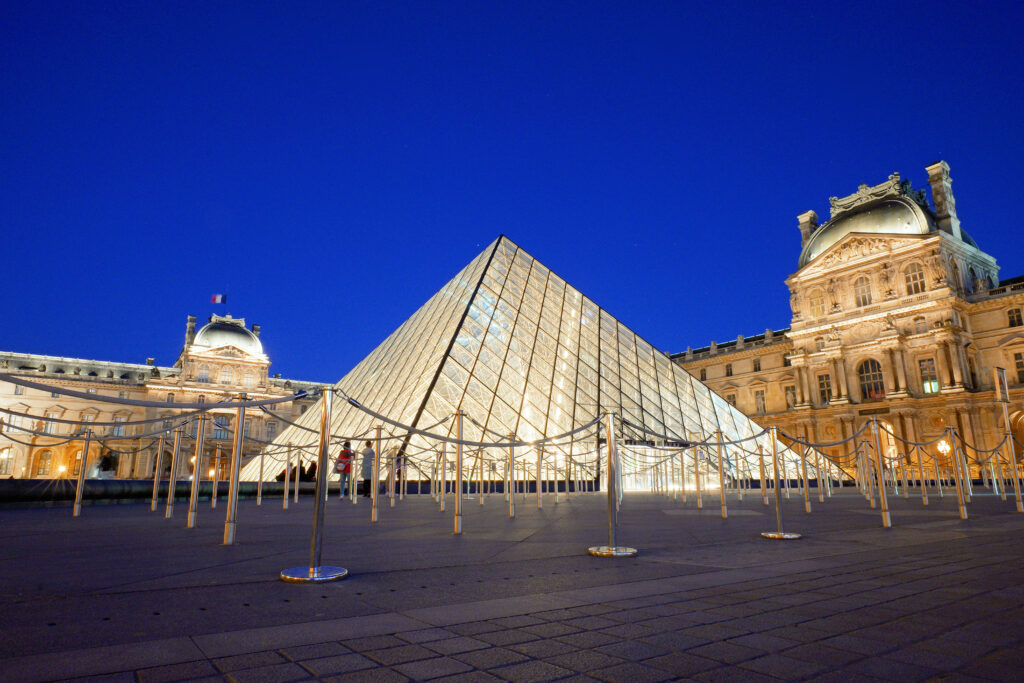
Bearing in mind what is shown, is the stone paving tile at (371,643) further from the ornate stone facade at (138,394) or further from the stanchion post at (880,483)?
the ornate stone facade at (138,394)

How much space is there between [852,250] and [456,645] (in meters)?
41.9

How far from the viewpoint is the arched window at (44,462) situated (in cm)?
4394

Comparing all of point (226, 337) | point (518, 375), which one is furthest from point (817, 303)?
point (226, 337)

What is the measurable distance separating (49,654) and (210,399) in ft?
183

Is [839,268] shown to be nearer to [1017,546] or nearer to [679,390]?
[679,390]

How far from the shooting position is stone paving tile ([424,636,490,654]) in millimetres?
2150

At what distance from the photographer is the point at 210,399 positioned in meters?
52.1

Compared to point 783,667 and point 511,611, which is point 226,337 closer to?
point 511,611

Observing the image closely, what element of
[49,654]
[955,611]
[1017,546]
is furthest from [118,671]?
[1017,546]

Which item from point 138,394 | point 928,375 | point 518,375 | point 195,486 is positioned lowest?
point 195,486

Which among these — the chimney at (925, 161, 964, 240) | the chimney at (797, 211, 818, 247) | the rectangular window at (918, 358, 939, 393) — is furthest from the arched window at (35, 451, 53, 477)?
the chimney at (925, 161, 964, 240)

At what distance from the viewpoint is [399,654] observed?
2.08 metres

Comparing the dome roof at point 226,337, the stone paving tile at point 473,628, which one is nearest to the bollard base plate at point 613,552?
the stone paving tile at point 473,628

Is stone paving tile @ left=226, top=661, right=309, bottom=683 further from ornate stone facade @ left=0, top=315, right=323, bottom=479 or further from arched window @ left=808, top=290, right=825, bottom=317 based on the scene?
ornate stone facade @ left=0, top=315, right=323, bottom=479
